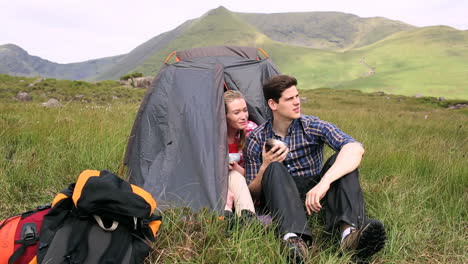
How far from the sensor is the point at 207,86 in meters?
3.92

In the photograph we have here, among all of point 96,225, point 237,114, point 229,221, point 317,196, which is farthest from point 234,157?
point 96,225

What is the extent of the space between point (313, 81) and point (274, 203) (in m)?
111

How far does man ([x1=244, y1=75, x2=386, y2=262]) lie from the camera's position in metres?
2.43

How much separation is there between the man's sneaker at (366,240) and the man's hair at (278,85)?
4.73ft

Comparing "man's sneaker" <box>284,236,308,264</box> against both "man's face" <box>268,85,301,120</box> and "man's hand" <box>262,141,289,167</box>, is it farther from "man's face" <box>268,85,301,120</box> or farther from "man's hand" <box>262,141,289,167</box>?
"man's face" <box>268,85,301,120</box>

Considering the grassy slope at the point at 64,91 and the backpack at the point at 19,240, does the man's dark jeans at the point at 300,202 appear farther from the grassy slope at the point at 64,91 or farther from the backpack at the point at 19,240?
the grassy slope at the point at 64,91

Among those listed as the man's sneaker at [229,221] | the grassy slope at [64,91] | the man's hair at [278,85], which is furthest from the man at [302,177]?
the grassy slope at [64,91]

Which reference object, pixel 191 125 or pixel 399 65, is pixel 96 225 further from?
pixel 399 65

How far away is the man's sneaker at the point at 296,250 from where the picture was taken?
2.27 meters

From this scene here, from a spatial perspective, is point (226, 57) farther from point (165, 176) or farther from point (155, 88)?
point (165, 176)

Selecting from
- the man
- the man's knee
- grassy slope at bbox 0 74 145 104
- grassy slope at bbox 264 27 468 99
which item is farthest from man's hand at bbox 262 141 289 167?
grassy slope at bbox 264 27 468 99

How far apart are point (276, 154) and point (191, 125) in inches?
44.5

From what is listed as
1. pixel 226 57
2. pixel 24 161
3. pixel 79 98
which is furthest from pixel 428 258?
pixel 79 98

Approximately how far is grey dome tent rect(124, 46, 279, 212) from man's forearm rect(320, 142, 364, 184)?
1.03 m
